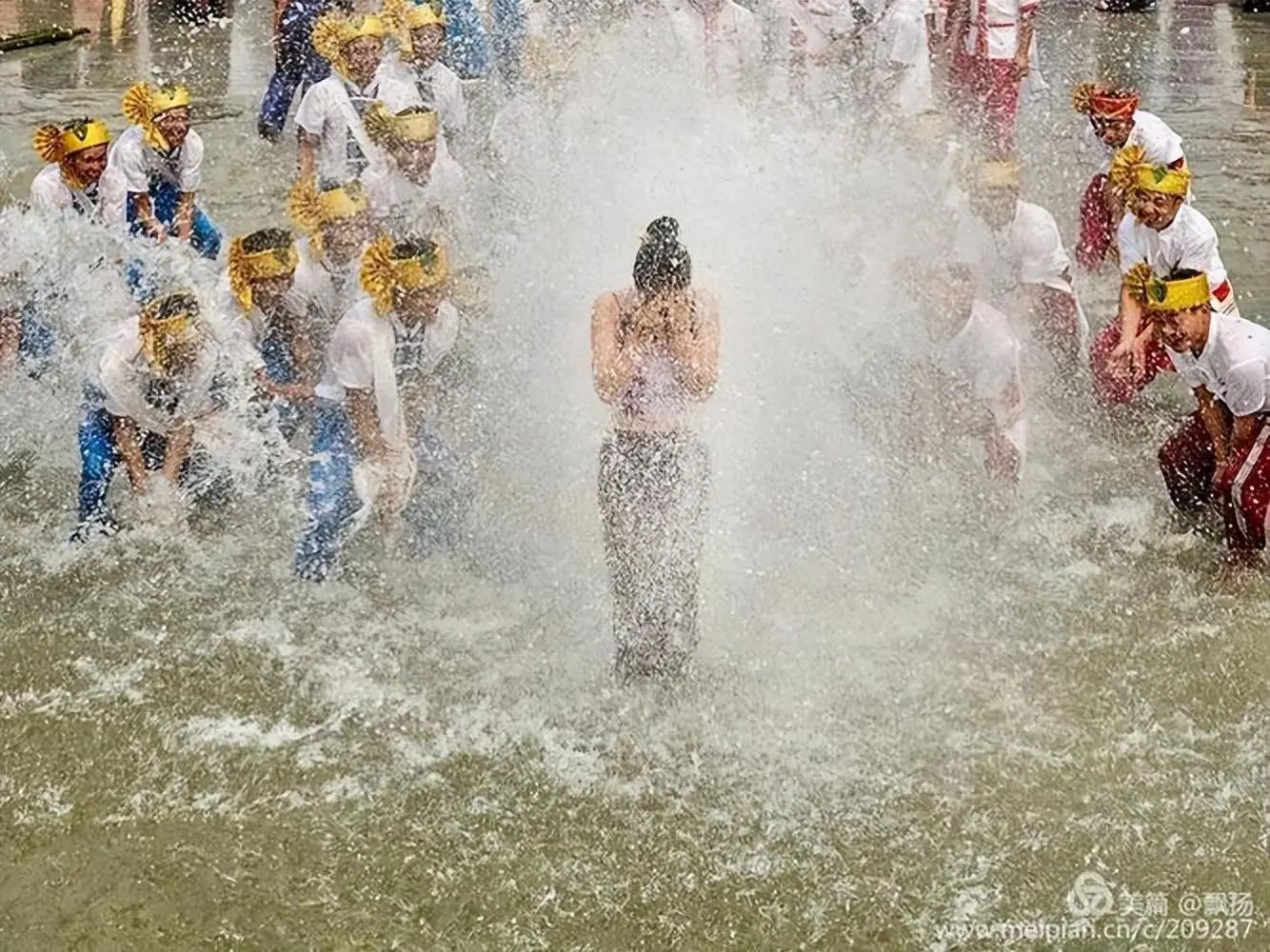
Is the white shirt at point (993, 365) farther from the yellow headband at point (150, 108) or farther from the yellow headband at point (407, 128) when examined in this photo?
the yellow headband at point (150, 108)

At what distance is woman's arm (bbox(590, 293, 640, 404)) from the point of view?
12.9 feet

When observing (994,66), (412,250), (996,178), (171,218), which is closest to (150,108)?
(171,218)

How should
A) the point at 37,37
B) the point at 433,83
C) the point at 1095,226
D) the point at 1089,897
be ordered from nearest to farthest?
the point at 1089,897 → the point at 1095,226 → the point at 433,83 → the point at 37,37

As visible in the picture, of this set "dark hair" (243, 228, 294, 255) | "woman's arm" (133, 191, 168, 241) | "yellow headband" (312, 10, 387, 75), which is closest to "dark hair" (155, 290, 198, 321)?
"dark hair" (243, 228, 294, 255)

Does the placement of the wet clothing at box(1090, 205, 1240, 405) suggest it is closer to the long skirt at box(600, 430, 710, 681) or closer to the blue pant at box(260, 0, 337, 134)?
the long skirt at box(600, 430, 710, 681)

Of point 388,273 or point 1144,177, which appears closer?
point 388,273

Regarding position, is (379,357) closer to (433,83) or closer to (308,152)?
(308,152)

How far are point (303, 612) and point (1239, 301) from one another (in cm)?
489

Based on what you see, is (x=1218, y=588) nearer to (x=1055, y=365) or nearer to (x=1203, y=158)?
(x=1055, y=365)

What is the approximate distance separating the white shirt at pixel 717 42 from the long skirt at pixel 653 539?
4.72 meters

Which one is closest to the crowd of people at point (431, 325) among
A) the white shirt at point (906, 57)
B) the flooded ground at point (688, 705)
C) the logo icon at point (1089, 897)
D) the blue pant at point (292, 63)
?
the flooded ground at point (688, 705)

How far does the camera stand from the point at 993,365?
5105 millimetres

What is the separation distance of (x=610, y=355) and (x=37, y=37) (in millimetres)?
10026

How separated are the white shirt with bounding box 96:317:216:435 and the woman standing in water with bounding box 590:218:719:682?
1645 millimetres
